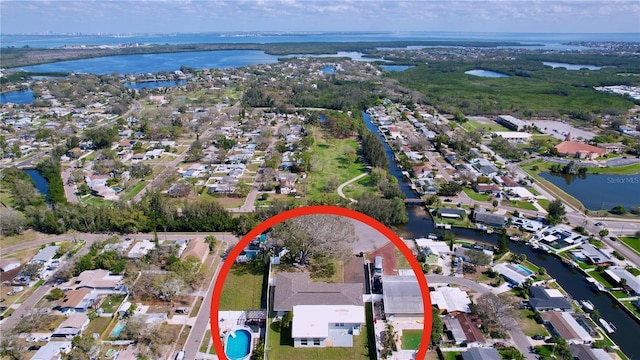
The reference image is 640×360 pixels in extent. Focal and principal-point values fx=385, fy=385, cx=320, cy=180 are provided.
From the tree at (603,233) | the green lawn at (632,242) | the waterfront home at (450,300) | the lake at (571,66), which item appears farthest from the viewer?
the lake at (571,66)

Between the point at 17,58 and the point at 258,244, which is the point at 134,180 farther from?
the point at 17,58

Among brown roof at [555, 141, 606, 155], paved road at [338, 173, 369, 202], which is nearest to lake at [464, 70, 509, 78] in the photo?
brown roof at [555, 141, 606, 155]

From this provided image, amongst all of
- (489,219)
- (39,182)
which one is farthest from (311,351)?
(39,182)

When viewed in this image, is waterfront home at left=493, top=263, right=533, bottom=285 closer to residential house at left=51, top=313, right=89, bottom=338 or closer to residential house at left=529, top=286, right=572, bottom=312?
residential house at left=529, top=286, right=572, bottom=312

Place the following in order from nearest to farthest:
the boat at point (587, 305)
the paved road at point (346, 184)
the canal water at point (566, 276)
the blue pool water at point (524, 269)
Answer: the canal water at point (566, 276), the boat at point (587, 305), the blue pool water at point (524, 269), the paved road at point (346, 184)

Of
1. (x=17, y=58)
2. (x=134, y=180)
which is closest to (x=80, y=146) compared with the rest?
(x=134, y=180)

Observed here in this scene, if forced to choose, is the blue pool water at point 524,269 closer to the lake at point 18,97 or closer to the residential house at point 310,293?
the residential house at point 310,293

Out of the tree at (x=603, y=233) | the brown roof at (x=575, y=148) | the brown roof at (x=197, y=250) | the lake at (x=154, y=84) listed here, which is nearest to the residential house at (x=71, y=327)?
the brown roof at (x=197, y=250)
